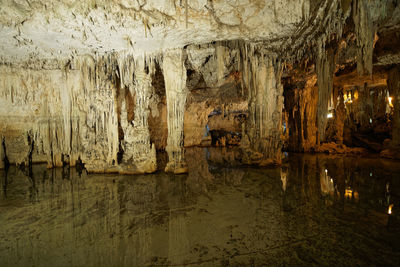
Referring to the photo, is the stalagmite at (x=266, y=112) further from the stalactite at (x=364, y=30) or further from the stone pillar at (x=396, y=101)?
the stone pillar at (x=396, y=101)

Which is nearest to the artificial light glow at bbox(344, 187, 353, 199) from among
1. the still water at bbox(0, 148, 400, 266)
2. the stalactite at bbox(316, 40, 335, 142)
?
the still water at bbox(0, 148, 400, 266)

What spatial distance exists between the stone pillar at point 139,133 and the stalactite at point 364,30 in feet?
16.2

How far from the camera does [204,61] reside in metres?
7.20

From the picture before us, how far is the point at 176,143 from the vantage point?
6.24 metres

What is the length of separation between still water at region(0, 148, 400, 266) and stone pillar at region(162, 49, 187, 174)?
3.79 ft

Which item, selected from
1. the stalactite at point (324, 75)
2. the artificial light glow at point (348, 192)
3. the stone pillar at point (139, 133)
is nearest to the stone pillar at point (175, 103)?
the stone pillar at point (139, 133)

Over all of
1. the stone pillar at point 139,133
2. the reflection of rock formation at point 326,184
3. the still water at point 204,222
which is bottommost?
the still water at point 204,222

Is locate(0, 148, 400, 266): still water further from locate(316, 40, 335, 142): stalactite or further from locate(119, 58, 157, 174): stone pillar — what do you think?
locate(316, 40, 335, 142): stalactite

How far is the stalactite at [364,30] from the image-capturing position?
4.14 meters

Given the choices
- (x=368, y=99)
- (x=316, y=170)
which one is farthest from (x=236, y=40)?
(x=368, y=99)

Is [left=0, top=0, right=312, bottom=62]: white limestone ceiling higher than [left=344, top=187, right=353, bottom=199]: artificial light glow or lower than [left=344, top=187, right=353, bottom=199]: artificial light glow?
higher

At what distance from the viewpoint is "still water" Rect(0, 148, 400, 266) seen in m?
2.18

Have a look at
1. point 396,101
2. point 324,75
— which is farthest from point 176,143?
point 396,101

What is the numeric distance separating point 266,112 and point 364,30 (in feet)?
11.0
